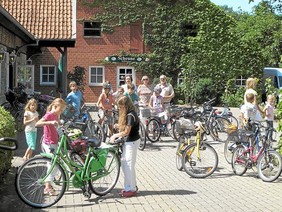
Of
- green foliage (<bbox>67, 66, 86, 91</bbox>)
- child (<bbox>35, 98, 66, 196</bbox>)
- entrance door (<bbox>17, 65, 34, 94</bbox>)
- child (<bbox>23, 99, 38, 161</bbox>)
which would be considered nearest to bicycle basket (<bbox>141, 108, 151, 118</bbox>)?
child (<bbox>23, 99, 38, 161</bbox>)

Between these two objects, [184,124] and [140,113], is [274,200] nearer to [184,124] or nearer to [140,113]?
[184,124]

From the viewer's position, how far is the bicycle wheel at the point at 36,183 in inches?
283

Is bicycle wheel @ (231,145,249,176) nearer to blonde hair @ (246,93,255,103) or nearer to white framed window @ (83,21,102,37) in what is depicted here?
blonde hair @ (246,93,255,103)

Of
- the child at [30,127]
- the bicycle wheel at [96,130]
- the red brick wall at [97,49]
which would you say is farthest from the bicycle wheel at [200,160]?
the red brick wall at [97,49]

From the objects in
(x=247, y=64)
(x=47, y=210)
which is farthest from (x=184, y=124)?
(x=247, y=64)

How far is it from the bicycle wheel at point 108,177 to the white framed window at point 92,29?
28.6 metres

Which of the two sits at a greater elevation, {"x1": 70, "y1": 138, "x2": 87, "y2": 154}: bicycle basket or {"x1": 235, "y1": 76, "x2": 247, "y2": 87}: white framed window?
{"x1": 235, "y1": 76, "x2": 247, "y2": 87}: white framed window

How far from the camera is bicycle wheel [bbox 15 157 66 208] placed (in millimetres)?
7176

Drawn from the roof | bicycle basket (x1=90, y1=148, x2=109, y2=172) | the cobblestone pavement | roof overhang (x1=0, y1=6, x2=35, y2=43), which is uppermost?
the roof

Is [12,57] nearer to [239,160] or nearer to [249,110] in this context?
[249,110]

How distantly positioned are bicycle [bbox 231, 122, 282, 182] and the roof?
16.7 metres

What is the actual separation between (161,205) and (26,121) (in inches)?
140

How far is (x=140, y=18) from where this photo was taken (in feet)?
119

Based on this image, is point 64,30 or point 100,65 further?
point 100,65
